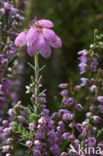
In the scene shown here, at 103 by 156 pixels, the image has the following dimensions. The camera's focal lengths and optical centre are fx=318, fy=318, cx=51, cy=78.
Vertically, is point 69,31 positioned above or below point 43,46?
above

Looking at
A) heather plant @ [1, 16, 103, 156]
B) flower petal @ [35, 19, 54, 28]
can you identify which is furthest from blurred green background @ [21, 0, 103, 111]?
flower petal @ [35, 19, 54, 28]

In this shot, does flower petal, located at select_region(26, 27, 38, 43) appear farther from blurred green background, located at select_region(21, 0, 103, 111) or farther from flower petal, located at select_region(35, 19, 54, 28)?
blurred green background, located at select_region(21, 0, 103, 111)

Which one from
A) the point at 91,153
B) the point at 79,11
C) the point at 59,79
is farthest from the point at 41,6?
the point at 91,153

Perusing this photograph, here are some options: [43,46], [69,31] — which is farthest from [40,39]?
[69,31]

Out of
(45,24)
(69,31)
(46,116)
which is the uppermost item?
(69,31)

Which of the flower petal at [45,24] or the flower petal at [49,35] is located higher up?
the flower petal at [45,24]

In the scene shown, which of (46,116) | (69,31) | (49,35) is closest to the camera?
(49,35)

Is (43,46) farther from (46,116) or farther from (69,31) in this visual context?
(69,31)

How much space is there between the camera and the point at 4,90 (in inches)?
35.4

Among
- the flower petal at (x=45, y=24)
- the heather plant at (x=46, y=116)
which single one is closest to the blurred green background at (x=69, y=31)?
the heather plant at (x=46, y=116)

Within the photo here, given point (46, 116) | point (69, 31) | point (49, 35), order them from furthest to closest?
point (69, 31), point (46, 116), point (49, 35)

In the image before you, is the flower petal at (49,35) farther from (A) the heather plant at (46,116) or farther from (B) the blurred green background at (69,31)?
(B) the blurred green background at (69,31)

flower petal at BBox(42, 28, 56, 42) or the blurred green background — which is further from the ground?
the blurred green background

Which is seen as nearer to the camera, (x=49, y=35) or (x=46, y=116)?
(x=49, y=35)
